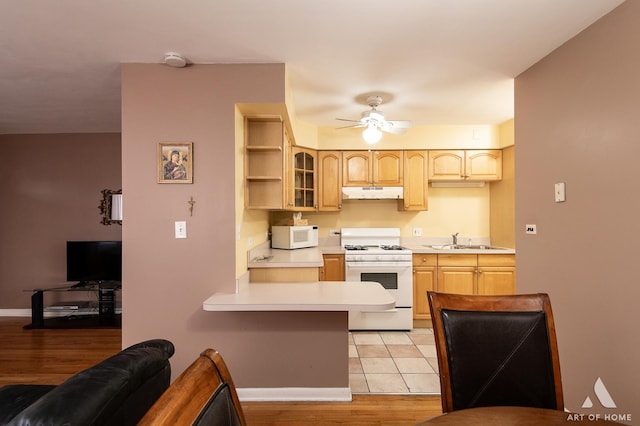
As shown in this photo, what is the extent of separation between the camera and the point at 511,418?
869 millimetres

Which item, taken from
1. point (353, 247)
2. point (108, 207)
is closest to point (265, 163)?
point (353, 247)

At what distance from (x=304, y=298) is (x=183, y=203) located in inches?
42.9

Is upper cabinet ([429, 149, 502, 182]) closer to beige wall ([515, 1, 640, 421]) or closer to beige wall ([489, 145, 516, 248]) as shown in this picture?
beige wall ([489, 145, 516, 248])

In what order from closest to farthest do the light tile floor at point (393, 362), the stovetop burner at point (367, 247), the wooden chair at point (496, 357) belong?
1. the wooden chair at point (496, 357)
2. the light tile floor at point (393, 362)
3. the stovetop burner at point (367, 247)

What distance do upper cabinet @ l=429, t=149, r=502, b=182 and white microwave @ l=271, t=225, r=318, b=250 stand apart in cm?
175

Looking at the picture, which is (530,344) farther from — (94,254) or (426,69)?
(94,254)

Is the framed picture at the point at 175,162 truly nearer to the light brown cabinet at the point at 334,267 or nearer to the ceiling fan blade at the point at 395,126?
the ceiling fan blade at the point at 395,126

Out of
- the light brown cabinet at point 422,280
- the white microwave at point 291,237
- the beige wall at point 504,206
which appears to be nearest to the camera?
the white microwave at point 291,237

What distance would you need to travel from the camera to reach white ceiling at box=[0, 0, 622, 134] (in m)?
1.71

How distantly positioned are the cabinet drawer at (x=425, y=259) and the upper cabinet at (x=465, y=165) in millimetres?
1017

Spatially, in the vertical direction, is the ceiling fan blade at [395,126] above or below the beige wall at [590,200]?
above

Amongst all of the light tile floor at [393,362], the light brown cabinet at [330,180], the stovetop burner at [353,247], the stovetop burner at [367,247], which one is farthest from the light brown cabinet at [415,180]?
the light tile floor at [393,362]

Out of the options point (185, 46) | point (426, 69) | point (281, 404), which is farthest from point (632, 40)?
point (281, 404)

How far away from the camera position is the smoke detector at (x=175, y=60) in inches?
85.2
